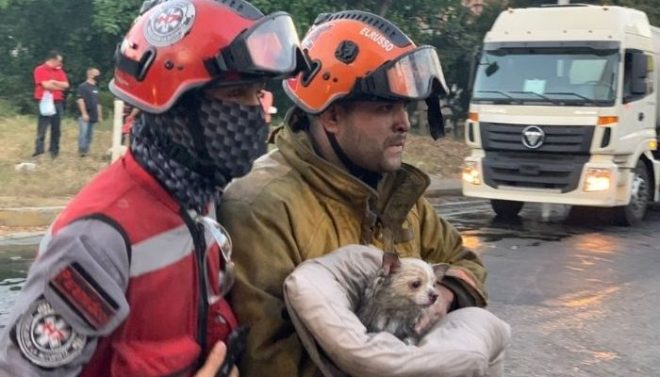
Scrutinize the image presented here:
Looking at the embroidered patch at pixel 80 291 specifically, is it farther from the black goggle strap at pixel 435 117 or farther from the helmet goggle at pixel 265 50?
the black goggle strap at pixel 435 117

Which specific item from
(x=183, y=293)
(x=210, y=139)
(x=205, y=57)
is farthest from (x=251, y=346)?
(x=205, y=57)

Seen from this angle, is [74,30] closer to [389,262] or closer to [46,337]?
[389,262]

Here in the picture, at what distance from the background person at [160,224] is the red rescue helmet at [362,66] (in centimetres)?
35

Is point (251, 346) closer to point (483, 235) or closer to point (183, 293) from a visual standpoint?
point (183, 293)

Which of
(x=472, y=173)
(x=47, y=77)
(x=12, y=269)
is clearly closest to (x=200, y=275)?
(x=12, y=269)

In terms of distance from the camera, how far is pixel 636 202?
547 inches

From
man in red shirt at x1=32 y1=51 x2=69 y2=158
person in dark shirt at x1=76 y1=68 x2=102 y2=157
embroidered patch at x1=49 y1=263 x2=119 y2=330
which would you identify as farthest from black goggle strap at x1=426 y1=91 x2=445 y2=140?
person in dark shirt at x1=76 y1=68 x2=102 y2=157

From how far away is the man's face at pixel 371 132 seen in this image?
2600 millimetres

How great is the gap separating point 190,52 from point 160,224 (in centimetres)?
37

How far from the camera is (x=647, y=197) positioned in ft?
47.2

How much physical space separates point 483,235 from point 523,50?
9.57 ft

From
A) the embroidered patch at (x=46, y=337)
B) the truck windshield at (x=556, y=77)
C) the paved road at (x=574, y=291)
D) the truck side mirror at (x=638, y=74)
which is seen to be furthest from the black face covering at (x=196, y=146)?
the truck side mirror at (x=638, y=74)

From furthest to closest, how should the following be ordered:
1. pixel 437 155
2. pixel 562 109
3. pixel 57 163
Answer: pixel 437 155, pixel 57 163, pixel 562 109

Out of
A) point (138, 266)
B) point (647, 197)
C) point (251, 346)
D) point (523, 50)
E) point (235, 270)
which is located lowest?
point (647, 197)
